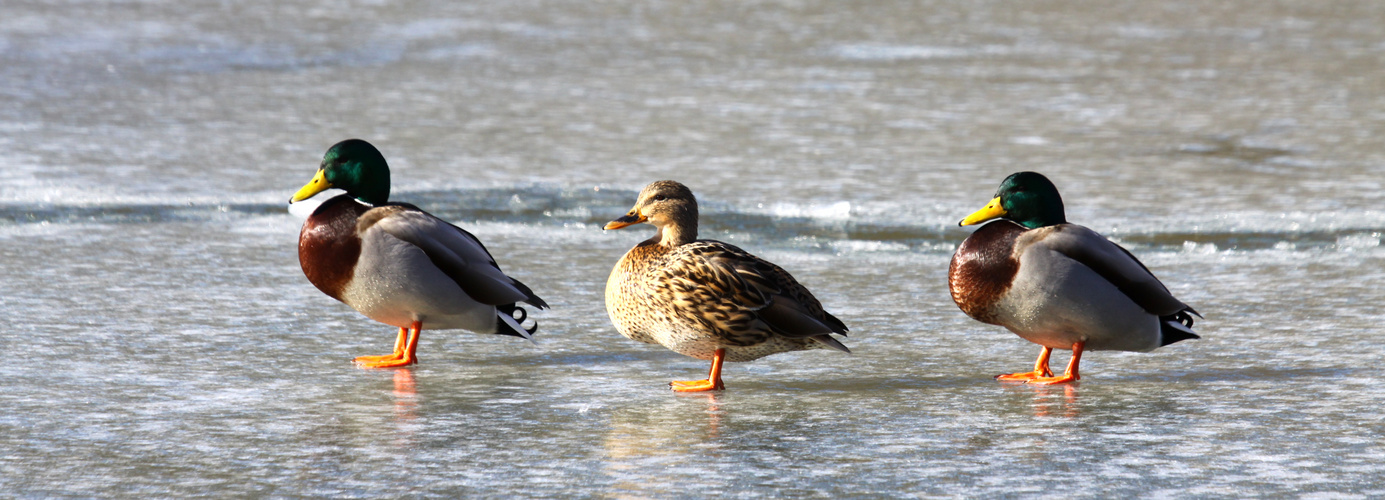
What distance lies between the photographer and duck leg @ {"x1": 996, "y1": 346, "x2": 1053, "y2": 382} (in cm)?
434

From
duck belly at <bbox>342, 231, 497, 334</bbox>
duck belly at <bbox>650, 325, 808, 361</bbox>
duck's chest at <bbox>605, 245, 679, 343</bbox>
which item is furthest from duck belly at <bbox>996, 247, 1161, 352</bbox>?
duck belly at <bbox>342, 231, 497, 334</bbox>

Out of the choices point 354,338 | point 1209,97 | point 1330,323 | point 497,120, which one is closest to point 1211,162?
point 1209,97

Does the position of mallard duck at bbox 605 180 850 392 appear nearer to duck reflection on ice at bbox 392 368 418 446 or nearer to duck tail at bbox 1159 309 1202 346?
duck reflection on ice at bbox 392 368 418 446

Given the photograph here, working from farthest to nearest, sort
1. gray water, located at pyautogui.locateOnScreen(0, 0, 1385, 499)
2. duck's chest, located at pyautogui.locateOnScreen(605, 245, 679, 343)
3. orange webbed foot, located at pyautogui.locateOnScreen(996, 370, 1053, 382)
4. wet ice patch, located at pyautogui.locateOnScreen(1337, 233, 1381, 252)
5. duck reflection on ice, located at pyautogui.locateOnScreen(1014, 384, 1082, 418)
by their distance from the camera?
wet ice patch, located at pyautogui.locateOnScreen(1337, 233, 1381, 252) < orange webbed foot, located at pyautogui.locateOnScreen(996, 370, 1053, 382) < duck's chest, located at pyautogui.locateOnScreen(605, 245, 679, 343) < duck reflection on ice, located at pyautogui.locateOnScreen(1014, 384, 1082, 418) < gray water, located at pyautogui.locateOnScreen(0, 0, 1385, 499)

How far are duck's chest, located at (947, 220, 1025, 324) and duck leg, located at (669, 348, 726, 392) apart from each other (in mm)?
766

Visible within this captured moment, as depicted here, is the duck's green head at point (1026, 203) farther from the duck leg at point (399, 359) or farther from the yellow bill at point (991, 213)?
the duck leg at point (399, 359)

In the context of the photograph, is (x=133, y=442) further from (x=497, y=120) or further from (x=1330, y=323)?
(x=497, y=120)

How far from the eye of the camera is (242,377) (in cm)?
428

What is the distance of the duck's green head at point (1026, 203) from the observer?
448cm

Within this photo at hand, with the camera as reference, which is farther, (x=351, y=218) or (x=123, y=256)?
(x=123, y=256)

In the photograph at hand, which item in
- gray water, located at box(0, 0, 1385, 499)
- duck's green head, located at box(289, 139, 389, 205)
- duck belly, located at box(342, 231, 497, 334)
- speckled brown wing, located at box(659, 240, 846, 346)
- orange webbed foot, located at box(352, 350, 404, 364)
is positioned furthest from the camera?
duck's green head, located at box(289, 139, 389, 205)

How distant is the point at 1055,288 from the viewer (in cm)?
420

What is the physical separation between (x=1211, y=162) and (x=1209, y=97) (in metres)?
2.38

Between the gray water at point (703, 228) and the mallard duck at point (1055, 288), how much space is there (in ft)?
0.54
